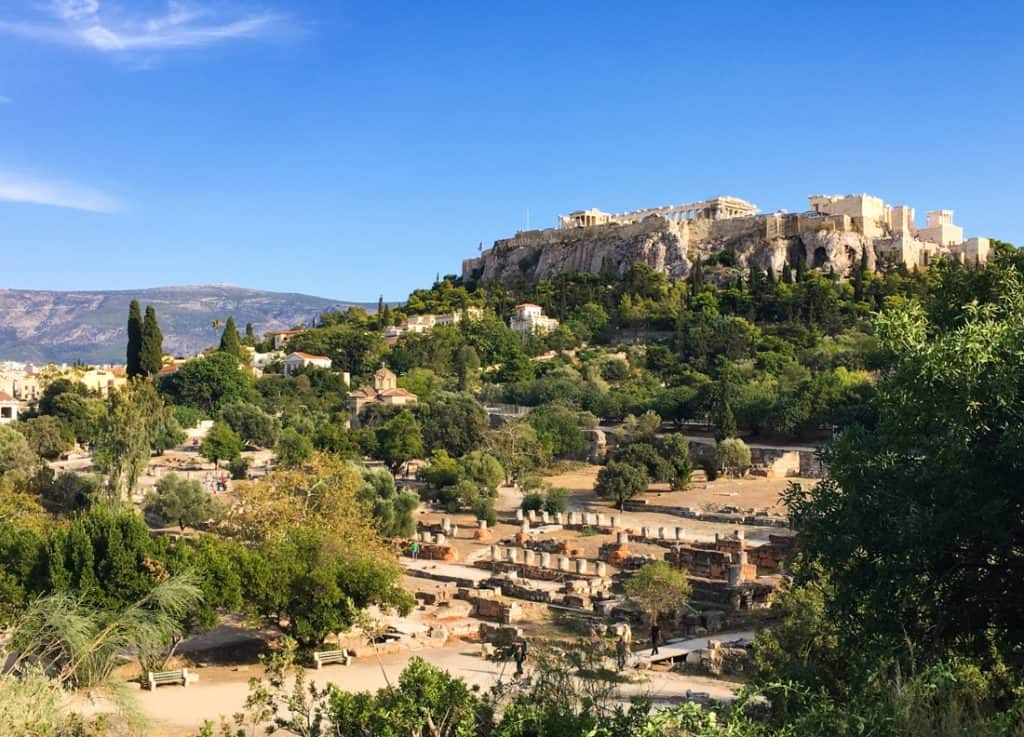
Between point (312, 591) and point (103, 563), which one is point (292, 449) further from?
point (103, 563)

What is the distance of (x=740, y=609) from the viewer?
21156 millimetres

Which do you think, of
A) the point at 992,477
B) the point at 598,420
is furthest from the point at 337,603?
the point at 598,420

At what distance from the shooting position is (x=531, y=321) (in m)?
81.1

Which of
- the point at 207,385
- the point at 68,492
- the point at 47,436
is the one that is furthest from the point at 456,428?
the point at 207,385

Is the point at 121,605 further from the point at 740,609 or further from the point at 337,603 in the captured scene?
the point at 740,609

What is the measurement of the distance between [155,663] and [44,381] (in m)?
54.2

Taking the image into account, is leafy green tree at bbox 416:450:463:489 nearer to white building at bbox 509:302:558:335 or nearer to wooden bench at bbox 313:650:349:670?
wooden bench at bbox 313:650:349:670

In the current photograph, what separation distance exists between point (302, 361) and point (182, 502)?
4323 centimetres

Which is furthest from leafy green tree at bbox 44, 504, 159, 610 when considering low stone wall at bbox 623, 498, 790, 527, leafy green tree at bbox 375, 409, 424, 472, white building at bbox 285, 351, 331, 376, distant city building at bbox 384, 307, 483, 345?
distant city building at bbox 384, 307, 483, 345

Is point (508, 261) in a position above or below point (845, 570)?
above

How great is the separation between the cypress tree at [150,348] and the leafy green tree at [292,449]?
2102 centimetres

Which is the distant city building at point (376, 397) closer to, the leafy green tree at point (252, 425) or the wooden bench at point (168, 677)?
the leafy green tree at point (252, 425)

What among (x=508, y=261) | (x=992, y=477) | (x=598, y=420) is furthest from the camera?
(x=508, y=261)

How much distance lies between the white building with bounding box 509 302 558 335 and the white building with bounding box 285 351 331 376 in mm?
15348
